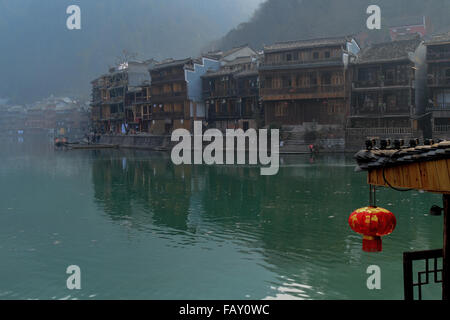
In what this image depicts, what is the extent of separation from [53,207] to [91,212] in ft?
9.79

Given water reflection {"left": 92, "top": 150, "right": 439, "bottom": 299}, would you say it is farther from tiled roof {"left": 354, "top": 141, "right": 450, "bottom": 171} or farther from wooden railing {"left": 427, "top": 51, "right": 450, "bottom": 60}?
wooden railing {"left": 427, "top": 51, "right": 450, "bottom": 60}

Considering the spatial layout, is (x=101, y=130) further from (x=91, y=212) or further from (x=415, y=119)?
(x=91, y=212)

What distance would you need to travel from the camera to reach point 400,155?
692cm

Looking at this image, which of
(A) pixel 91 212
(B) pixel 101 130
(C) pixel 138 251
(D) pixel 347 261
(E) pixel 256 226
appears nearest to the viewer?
(D) pixel 347 261

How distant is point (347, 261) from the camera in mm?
14180

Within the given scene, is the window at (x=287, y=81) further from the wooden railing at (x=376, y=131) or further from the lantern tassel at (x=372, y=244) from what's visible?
the lantern tassel at (x=372, y=244)

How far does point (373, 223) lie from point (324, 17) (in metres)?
78.0

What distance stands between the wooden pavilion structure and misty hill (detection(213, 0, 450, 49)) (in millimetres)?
69689

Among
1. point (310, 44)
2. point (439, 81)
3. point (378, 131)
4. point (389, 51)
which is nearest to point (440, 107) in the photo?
point (439, 81)

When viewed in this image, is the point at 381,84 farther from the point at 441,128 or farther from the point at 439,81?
the point at 441,128

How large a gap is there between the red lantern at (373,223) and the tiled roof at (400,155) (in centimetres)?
81

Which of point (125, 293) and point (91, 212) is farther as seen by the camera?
point (91, 212)

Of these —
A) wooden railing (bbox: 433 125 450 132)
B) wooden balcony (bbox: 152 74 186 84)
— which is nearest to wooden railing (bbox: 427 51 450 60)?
wooden railing (bbox: 433 125 450 132)
